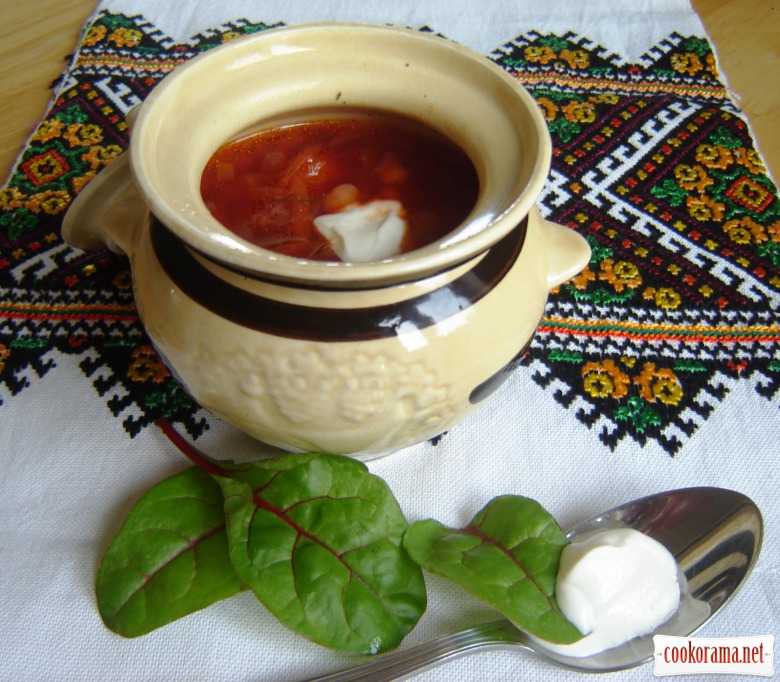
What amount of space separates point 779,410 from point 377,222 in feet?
1.53

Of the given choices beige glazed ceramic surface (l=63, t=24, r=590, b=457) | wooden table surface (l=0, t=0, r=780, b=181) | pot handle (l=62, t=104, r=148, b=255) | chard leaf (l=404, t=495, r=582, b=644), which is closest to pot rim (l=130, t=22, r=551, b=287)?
beige glazed ceramic surface (l=63, t=24, r=590, b=457)

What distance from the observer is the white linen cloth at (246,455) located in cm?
61

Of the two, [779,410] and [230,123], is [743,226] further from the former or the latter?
[230,123]

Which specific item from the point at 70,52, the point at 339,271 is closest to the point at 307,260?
the point at 339,271

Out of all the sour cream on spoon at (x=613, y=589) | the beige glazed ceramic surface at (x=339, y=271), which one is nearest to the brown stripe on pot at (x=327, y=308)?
the beige glazed ceramic surface at (x=339, y=271)

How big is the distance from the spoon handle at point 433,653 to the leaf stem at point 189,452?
0.64 feet

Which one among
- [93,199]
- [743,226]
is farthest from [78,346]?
[743,226]

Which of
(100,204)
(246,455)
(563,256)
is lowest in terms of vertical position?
(246,455)

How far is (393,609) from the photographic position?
1.93ft

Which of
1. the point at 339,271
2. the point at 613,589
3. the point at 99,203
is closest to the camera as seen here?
the point at 339,271

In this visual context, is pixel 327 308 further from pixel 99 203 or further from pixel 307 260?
pixel 99 203

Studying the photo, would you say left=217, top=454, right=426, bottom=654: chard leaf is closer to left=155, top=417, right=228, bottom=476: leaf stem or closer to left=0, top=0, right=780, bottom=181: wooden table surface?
left=155, top=417, right=228, bottom=476: leaf stem

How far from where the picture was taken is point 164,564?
0.61 meters

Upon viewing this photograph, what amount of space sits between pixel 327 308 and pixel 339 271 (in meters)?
0.06
